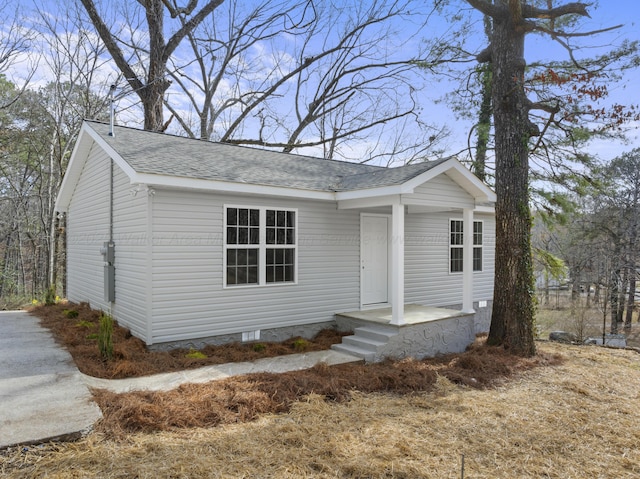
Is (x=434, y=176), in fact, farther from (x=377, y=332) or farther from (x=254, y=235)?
(x=254, y=235)

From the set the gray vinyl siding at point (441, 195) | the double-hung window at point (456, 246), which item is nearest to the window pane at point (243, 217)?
the gray vinyl siding at point (441, 195)

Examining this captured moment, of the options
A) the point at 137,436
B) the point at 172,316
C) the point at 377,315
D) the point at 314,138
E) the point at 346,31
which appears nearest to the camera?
the point at 137,436

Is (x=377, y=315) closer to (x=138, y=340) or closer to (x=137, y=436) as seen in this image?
(x=138, y=340)

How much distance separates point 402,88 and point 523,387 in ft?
50.7

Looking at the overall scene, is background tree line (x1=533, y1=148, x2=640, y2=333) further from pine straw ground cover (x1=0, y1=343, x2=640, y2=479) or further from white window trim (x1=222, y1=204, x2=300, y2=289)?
pine straw ground cover (x1=0, y1=343, x2=640, y2=479)

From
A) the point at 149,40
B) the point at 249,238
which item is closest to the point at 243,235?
the point at 249,238

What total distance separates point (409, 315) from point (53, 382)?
19.2 ft

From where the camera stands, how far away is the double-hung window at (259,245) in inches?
278

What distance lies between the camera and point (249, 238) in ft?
23.7

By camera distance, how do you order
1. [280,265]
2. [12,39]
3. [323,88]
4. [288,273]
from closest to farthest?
[280,265]
[288,273]
[12,39]
[323,88]

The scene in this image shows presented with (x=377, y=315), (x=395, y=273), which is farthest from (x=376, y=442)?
(x=377, y=315)

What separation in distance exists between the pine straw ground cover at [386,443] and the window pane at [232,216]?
2887 millimetres

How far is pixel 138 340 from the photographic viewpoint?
6.53 metres

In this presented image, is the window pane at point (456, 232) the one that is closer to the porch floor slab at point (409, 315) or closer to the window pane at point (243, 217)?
the porch floor slab at point (409, 315)
